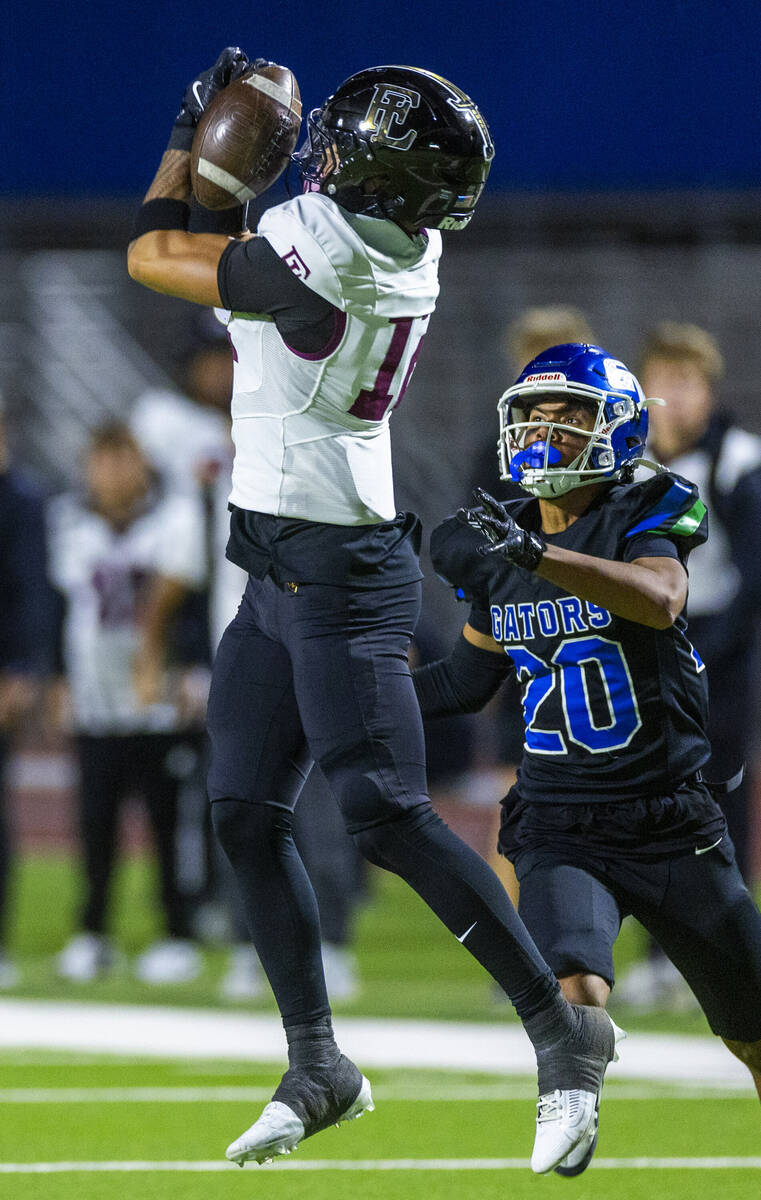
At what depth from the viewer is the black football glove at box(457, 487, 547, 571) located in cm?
287

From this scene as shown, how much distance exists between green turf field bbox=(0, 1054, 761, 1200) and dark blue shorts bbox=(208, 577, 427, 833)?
33.0 inches

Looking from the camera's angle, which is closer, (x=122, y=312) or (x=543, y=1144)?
(x=543, y=1144)

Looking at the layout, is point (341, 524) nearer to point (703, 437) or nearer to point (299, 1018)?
point (299, 1018)

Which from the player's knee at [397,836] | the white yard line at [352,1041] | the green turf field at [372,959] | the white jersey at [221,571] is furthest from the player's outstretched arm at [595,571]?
the white jersey at [221,571]

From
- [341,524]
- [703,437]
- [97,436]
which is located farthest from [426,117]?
[97,436]

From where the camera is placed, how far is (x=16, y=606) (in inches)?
251

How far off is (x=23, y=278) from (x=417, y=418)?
3.33 meters

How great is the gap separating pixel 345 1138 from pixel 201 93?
2288 millimetres

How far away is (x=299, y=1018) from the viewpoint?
3117 millimetres

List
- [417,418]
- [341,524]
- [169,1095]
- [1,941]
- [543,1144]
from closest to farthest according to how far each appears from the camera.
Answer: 1. [543,1144]
2. [341,524]
3. [169,1095]
4. [1,941]
5. [417,418]

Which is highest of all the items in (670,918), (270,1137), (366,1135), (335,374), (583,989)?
(335,374)

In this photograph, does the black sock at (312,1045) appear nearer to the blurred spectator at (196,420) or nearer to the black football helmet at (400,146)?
the black football helmet at (400,146)

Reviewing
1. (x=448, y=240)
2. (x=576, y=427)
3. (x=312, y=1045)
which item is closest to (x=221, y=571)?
(x=576, y=427)

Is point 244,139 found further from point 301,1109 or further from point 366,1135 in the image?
point 366,1135
